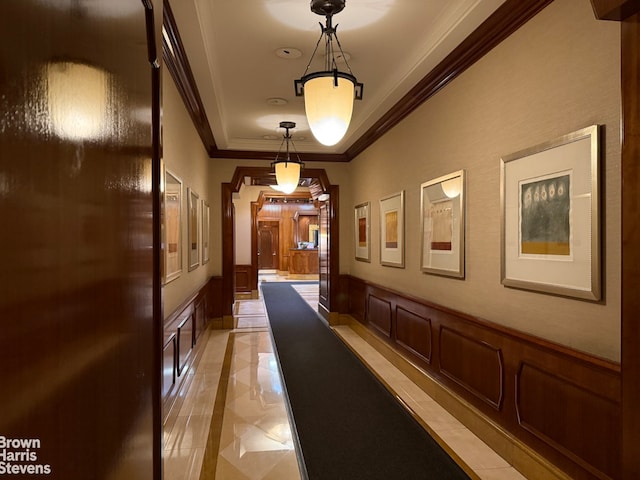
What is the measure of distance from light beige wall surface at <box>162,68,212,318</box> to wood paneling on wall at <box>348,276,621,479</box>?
245cm

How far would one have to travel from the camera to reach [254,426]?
11.1 feet

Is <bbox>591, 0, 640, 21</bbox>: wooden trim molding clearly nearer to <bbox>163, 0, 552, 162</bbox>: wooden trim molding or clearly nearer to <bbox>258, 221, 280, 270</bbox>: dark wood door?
<bbox>163, 0, 552, 162</bbox>: wooden trim molding

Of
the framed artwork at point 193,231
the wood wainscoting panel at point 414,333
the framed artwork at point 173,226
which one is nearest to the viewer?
the framed artwork at point 173,226

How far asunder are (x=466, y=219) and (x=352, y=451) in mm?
2034

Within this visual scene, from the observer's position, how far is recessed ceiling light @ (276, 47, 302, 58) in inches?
150

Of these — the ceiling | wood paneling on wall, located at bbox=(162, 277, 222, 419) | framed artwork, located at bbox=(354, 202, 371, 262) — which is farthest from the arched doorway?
the ceiling

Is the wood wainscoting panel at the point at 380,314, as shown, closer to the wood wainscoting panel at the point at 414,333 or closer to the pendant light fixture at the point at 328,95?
the wood wainscoting panel at the point at 414,333

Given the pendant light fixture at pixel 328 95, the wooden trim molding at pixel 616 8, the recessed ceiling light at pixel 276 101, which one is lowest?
the wooden trim molding at pixel 616 8

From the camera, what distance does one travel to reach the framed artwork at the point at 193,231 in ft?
15.3

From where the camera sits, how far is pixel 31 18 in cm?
46

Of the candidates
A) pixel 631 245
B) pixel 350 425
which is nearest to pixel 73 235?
pixel 631 245

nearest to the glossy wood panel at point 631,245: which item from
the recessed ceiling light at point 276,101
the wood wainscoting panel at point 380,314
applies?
the wood wainscoting panel at point 380,314

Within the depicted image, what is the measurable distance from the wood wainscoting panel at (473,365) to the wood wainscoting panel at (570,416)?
251mm

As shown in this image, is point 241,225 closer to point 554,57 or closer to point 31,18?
point 554,57
